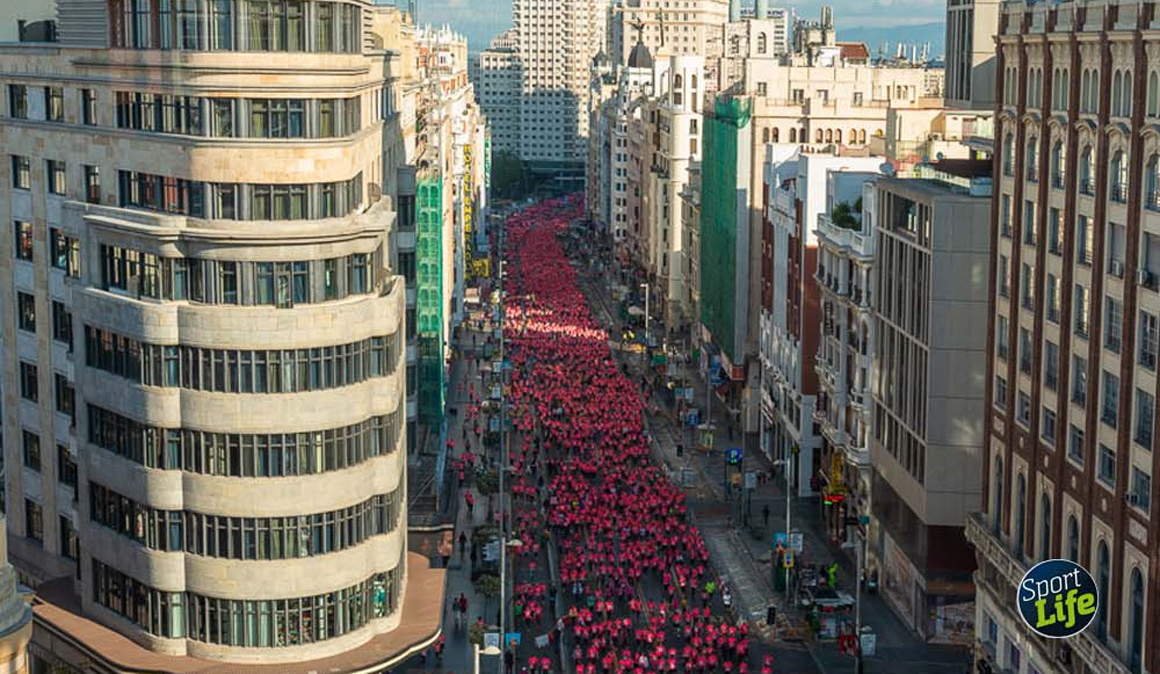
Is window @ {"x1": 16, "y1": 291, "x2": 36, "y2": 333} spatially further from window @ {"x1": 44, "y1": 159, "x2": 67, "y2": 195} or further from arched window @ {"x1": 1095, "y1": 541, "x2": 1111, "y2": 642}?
arched window @ {"x1": 1095, "y1": 541, "x2": 1111, "y2": 642}

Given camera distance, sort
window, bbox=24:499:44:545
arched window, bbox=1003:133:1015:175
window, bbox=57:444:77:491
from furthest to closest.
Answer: window, bbox=24:499:44:545, arched window, bbox=1003:133:1015:175, window, bbox=57:444:77:491

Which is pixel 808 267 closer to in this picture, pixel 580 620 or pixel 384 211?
pixel 580 620

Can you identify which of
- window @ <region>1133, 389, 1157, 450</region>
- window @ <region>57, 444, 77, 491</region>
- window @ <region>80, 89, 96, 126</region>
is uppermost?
window @ <region>80, 89, 96, 126</region>

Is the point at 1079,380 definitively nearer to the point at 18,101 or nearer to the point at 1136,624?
the point at 1136,624

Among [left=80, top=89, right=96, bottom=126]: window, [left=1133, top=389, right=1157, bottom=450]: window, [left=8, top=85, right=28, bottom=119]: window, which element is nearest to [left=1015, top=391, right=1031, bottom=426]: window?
[left=1133, top=389, right=1157, bottom=450]: window

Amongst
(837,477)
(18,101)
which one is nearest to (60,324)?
(18,101)

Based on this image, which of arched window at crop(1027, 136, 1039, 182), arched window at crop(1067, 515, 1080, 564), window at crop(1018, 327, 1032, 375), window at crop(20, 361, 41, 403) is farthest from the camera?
window at crop(20, 361, 41, 403)

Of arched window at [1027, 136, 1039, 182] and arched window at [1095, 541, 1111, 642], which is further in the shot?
arched window at [1027, 136, 1039, 182]
